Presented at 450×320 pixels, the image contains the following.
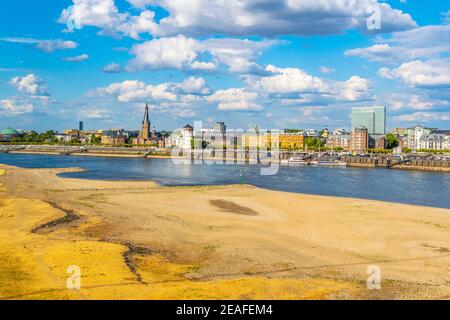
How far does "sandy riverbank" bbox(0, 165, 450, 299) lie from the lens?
2269 cm

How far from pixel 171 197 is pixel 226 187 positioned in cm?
1748

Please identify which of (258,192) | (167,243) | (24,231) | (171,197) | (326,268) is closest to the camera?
(326,268)

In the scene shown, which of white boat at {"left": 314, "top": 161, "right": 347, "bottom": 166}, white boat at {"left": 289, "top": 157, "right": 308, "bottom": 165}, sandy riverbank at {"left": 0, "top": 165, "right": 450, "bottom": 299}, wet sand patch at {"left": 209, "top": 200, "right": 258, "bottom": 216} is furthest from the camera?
white boat at {"left": 289, "top": 157, "right": 308, "bottom": 165}

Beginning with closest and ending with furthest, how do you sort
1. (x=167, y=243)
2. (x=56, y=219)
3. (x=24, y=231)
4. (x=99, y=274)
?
(x=99, y=274) < (x=167, y=243) < (x=24, y=231) < (x=56, y=219)

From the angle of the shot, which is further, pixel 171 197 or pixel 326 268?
pixel 171 197

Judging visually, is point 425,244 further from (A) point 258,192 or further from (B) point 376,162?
(B) point 376,162

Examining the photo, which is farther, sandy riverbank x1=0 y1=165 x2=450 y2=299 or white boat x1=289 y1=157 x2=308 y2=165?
white boat x1=289 y1=157 x2=308 y2=165

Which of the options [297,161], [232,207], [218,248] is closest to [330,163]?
[297,161]

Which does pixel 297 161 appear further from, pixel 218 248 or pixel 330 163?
pixel 218 248

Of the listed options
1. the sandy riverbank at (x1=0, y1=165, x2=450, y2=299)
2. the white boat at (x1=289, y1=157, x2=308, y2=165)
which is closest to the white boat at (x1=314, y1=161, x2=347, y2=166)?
the white boat at (x1=289, y1=157, x2=308, y2=165)

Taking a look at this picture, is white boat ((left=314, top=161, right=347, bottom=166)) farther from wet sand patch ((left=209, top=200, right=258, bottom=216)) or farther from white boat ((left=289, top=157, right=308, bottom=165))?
wet sand patch ((left=209, top=200, right=258, bottom=216))

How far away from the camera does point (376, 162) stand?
15712cm

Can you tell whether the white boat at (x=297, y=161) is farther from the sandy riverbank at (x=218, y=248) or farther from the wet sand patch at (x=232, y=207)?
the wet sand patch at (x=232, y=207)
